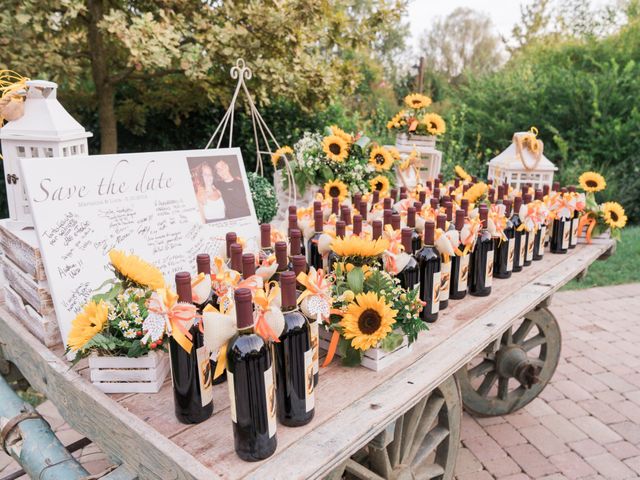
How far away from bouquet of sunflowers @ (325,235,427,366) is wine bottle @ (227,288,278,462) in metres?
0.38

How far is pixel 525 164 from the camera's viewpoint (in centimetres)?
335

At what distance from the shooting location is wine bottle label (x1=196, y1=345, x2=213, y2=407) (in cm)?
127

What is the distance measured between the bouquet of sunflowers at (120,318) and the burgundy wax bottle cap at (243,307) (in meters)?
0.32

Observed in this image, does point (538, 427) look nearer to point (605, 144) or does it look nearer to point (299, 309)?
point (299, 309)

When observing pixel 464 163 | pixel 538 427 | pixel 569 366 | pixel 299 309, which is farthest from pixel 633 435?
pixel 464 163

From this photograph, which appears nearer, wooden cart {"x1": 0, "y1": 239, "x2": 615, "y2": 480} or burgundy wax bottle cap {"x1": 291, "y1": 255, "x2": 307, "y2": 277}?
wooden cart {"x1": 0, "y1": 239, "x2": 615, "y2": 480}

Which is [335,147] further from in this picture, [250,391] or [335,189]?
[250,391]

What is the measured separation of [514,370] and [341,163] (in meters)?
1.58

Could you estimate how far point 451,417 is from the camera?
6.69ft

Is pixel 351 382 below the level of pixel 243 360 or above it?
below

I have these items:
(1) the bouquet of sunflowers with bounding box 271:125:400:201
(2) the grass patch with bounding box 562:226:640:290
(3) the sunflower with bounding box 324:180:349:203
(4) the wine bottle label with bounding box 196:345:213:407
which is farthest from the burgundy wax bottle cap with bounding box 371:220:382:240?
(2) the grass patch with bounding box 562:226:640:290

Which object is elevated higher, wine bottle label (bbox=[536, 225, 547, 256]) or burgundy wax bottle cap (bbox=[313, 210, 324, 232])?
burgundy wax bottle cap (bbox=[313, 210, 324, 232])

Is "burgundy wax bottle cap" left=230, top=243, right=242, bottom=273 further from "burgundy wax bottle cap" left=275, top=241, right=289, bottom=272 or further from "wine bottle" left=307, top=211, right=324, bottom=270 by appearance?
"wine bottle" left=307, top=211, right=324, bottom=270

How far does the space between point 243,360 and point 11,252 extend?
1.18 metres
